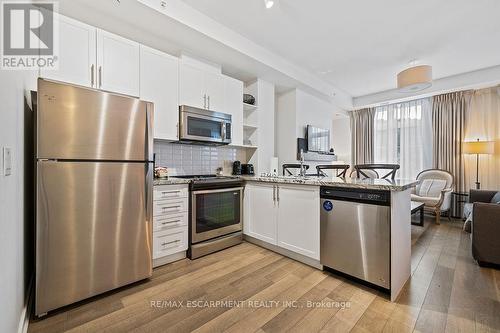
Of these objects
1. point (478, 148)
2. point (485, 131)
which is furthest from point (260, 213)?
point (485, 131)

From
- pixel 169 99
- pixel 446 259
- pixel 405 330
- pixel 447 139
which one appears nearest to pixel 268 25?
pixel 169 99

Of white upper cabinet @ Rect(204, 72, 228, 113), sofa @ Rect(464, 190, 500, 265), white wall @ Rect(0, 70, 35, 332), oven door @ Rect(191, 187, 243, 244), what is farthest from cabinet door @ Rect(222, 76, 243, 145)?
sofa @ Rect(464, 190, 500, 265)

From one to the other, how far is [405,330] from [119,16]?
11.9ft

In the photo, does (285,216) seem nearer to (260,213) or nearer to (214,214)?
(260,213)

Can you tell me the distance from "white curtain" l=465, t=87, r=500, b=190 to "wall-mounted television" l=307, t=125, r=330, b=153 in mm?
2683

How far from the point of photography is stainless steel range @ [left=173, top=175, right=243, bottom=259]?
255 centimetres

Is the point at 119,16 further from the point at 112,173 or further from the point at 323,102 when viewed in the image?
the point at 323,102

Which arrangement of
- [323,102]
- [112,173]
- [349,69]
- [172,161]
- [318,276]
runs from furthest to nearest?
[323,102] → [349,69] → [172,161] → [318,276] → [112,173]

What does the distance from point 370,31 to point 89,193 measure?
3636 millimetres

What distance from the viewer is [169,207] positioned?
2.38m

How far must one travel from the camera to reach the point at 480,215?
7.75 ft

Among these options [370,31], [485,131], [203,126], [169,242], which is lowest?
[169,242]

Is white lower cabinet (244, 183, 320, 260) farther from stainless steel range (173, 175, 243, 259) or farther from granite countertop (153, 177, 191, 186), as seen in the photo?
granite countertop (153, 177, 191, 186)

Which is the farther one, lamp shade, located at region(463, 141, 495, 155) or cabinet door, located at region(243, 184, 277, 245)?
lamp shade, located at region(463, 141, 495, 155)
